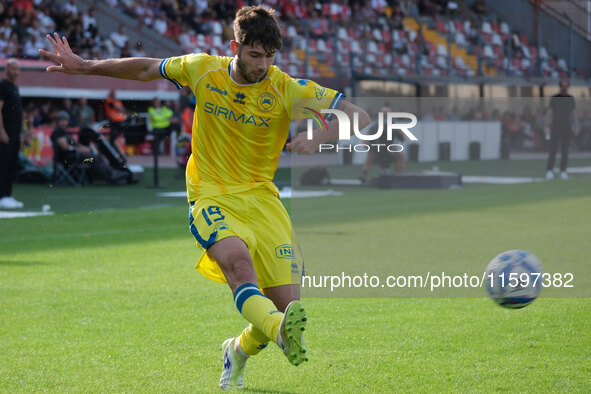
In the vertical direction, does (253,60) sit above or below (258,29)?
below

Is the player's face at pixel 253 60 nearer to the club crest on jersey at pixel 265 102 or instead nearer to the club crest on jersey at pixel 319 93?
the club crest on jersey at pixel 265 102

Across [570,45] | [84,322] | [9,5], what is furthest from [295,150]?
[570,45]

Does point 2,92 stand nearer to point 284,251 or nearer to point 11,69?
point 11,69

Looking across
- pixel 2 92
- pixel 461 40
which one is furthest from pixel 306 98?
pixel 461 40

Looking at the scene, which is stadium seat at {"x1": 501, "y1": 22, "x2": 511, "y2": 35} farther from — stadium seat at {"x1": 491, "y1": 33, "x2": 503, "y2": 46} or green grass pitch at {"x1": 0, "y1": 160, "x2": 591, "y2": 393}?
green grass pitch at {"x1": 0, "y1": 160, "x2": 591, "y2": 393}

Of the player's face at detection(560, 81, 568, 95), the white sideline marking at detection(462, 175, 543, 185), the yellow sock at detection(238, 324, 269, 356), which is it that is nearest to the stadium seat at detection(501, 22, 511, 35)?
the player's face at detection(560, 81, 568, 95)

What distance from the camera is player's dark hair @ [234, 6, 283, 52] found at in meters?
4.43

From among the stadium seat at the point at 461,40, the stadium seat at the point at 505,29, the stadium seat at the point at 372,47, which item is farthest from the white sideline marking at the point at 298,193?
the stadium seat at the point at 505,29

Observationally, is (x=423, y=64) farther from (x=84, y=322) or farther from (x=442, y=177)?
(x=84, y=322)

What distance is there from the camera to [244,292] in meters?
4.39

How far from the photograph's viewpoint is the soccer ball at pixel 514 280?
5.59 meters

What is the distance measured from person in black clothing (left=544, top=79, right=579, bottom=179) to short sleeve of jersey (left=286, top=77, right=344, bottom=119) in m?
13.4

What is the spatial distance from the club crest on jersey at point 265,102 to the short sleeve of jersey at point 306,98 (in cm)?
10

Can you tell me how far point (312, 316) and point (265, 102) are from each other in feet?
7.68
